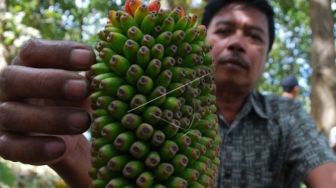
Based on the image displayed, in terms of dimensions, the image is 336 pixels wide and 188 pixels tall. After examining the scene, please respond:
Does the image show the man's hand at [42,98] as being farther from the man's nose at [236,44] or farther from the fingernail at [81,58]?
the man's nose at [236,44]

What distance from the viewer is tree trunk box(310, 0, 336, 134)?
586cm

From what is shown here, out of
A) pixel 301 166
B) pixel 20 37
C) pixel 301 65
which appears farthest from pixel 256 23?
pixel 301 65

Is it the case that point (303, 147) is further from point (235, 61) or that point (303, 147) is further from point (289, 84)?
point (289, 84)

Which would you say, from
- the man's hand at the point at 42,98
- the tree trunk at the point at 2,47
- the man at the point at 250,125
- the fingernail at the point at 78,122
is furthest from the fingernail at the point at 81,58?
the tree trunk at the point at 2,47

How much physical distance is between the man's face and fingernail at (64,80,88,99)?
5.01 feet

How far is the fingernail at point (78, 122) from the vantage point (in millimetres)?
1321

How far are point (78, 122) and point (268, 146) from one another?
1718 mm

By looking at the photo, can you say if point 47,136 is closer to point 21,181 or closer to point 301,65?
point 21,181

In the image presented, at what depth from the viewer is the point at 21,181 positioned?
4914 millimetres

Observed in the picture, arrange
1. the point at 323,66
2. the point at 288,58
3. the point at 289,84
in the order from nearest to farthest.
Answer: the point at 323,66, the point at 289,84, the point at 288,58

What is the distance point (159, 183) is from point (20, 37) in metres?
5.63

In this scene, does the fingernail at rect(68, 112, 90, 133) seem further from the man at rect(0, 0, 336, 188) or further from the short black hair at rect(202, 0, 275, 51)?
the short black hair at rect(202, 0, 275, 51)

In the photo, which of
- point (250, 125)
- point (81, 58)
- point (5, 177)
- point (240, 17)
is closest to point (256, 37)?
point (240, 17)

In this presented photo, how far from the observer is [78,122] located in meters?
1.32
